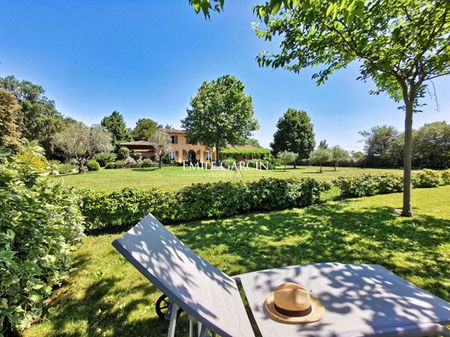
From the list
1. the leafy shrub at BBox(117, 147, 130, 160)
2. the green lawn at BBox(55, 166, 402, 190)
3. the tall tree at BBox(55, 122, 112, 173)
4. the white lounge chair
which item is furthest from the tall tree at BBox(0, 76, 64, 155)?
the white lounge chair

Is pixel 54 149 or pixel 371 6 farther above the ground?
pixel 371 6

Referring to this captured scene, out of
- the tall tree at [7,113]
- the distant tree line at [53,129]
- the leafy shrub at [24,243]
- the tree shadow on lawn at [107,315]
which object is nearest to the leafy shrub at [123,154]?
the distant tree line at [53,129]

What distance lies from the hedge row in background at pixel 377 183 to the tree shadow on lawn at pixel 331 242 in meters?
2.94

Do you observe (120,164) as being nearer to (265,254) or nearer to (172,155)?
(172,155)

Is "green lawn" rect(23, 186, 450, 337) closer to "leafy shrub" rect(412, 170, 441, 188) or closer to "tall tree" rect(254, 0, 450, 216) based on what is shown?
"tall tree" rect(254, 0, 450, 216)

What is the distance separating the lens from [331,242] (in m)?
4.99

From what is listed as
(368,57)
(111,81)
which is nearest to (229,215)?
(368,57)

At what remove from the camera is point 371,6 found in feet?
17.2

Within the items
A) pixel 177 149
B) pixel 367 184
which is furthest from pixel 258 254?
pixel 177 149

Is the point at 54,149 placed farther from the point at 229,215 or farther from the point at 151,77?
the point at 229,215

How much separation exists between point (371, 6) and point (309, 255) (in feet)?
20.6

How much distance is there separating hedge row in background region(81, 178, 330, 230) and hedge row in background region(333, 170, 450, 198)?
7.76ft

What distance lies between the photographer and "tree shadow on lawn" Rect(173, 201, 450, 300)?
12.9 feet

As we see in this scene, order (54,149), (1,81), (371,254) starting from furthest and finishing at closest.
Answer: (1,81)
(54,149)
(371,254)
